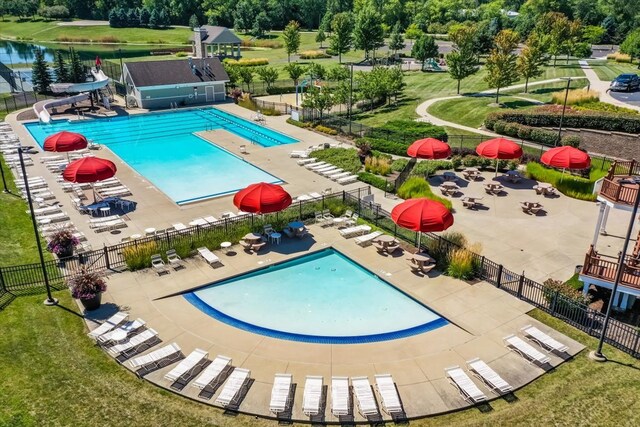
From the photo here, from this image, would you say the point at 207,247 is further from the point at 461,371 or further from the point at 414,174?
the point at 414,174

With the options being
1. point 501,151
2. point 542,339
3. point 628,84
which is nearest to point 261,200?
point 542,339

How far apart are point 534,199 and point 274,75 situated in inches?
1595

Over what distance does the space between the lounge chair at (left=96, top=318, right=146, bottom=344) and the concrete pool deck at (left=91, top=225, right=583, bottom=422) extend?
49 cm

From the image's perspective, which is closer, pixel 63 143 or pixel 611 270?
pixel 611 270

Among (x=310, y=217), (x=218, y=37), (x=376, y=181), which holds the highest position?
(x=218, y=37)

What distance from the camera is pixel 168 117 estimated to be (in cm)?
5306

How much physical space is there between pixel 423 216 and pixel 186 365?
11.3m

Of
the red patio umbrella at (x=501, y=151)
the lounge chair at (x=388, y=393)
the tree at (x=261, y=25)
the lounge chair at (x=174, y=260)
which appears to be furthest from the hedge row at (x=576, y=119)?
the tree at (x=261, y=25)

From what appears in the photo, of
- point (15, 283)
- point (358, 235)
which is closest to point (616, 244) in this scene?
point (358, 235)

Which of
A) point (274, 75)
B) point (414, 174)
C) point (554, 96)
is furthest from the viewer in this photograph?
point (274, 75)

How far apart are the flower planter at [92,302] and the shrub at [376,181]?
18385 millimetres

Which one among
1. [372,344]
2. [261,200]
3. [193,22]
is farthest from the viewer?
[193,22]

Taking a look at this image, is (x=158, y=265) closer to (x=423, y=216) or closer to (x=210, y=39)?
(x=423, y=216)

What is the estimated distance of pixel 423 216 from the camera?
2131 cm
